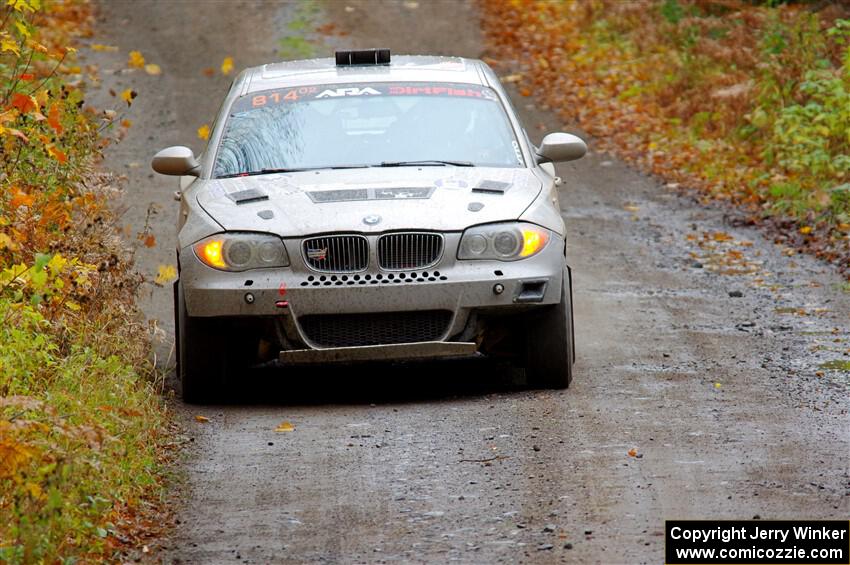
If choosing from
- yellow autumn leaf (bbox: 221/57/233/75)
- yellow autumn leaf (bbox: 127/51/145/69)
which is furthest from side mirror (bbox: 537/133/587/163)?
yellow autumn leaf (bbox: 127/51/145/69)

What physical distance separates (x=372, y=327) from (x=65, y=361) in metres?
1.61

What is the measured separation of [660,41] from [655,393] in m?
14.0

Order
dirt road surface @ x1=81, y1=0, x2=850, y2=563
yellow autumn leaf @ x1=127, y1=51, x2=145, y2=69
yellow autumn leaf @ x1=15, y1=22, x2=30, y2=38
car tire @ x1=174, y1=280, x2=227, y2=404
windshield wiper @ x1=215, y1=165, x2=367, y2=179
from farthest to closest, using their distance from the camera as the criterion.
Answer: yellow autumn leaf @ x1=127, y1=51, x2=145, y2=69, windshield wiper @ x1=215, y1=165, x2=367, y2=179, yellow autumn leaf @ x1=15, y1=22, x2=30, y2=38, car tire @ x1=174, y1=280, x2=227, y2=404, dirt road surface @ x1=81, y1=0, x2=850, y2=563

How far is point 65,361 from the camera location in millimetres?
7258

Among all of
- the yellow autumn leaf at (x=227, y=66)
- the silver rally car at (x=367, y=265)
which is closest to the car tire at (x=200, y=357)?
the silver rally car at (x=367, y=265)

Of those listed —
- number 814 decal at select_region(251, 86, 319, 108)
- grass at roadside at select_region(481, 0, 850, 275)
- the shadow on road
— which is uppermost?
number 814 decal at select_region(251, 86, 319, 108)

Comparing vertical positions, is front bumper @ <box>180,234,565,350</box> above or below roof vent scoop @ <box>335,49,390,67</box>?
below

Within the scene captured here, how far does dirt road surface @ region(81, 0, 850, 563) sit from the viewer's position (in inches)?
219

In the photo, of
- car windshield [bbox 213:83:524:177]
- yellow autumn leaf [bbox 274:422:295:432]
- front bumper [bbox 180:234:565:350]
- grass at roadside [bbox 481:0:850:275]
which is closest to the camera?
yellow autumn leaf [bbox 274:422:295:432]

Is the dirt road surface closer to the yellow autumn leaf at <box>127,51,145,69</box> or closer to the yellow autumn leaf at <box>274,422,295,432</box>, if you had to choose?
the yellow autumn leaf at <box>274,422,295,432</box>

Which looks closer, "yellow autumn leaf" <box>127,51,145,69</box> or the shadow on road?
the shadow on road

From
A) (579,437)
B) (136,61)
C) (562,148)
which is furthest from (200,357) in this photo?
(136,61)

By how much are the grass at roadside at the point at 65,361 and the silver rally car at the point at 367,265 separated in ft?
1.96

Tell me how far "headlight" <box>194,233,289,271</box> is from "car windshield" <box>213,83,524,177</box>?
3.15 feet
